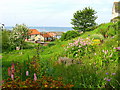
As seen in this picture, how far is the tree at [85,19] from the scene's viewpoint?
24.7 m

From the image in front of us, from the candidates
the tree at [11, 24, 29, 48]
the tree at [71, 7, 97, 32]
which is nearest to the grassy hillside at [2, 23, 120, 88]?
the tree at [11, 24, 29, 48]

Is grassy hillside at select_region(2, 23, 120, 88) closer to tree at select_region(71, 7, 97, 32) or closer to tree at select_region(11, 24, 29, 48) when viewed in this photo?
tree at select_region(11, 24, 29, 48)

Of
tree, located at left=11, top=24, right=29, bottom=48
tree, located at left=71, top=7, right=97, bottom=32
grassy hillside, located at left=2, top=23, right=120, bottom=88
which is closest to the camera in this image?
grassy hillside, located at left=2, top=23, right=120, bottom=88

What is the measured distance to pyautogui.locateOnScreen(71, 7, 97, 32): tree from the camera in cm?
2470

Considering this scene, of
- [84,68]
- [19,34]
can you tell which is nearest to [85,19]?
[19,34]

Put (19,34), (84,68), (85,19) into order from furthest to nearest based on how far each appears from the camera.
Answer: (85,19), (19,34), (84,68)

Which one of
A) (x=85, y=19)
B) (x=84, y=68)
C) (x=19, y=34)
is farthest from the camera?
(x=85, y=19)

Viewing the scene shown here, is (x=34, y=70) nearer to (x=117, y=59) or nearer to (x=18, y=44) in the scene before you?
(x=117, y=59)

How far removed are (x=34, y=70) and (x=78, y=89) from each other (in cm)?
120

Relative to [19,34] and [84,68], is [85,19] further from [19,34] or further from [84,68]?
[84,68]

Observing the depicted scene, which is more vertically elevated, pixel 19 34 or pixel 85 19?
pixel 85 19

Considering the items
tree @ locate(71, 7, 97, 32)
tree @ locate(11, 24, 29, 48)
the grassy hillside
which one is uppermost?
tree @ locate(71, 7, 97, 32)

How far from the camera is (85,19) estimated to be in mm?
25250

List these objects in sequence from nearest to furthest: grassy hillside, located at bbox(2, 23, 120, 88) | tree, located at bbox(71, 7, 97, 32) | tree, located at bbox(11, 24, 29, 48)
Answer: grassy hillside, located at bbox(2, 23, 120, 88), tree, located at bbox(11, 24, 29, 48), tree, located at bbox(71, 7, 97, 32)
